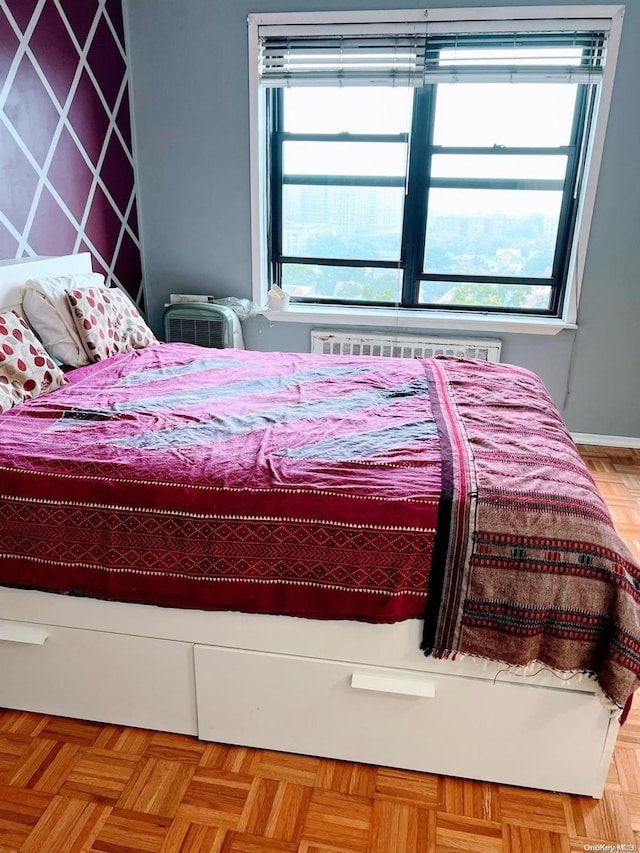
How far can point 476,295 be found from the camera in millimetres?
3682

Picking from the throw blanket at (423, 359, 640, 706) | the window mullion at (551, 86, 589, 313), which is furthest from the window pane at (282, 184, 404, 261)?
the throw blanket at (423, 359, 640, 706)

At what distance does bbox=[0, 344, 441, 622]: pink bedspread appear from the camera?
1.40m

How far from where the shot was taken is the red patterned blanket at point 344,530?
1334 millimetres

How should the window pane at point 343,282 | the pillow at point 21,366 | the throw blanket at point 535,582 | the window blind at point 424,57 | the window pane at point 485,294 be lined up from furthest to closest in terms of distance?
1. the window pane at point 343,282
2. the window pane at point 485,294
3. the window blind at point 424,57
4. the pillow at point 21,366
5. the throw blanket at point 535,582

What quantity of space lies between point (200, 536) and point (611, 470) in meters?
2.58

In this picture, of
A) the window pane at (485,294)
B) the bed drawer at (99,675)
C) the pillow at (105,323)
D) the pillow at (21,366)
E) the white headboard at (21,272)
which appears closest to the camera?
the bed drawer at (99,675)

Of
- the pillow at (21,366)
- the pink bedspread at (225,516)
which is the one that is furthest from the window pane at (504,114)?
the pillow at (21,366)

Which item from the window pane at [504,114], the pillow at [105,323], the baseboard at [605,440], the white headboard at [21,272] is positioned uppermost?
the window pane at [504,114]

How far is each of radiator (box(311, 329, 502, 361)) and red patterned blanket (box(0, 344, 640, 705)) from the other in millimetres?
1806

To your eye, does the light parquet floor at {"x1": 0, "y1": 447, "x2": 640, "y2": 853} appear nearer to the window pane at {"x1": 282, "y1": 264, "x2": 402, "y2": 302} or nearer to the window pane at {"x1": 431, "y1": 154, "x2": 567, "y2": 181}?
the window pane at {"x1": 282, "y1": 264, "x2": 402, "y2": 302}

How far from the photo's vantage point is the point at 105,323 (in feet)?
8.33

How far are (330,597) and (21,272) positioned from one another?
5.86 feet

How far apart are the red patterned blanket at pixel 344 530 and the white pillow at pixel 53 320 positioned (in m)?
→ 0.63

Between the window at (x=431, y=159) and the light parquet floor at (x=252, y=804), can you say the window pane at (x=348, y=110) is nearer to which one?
the window at (x=431, y=159)
